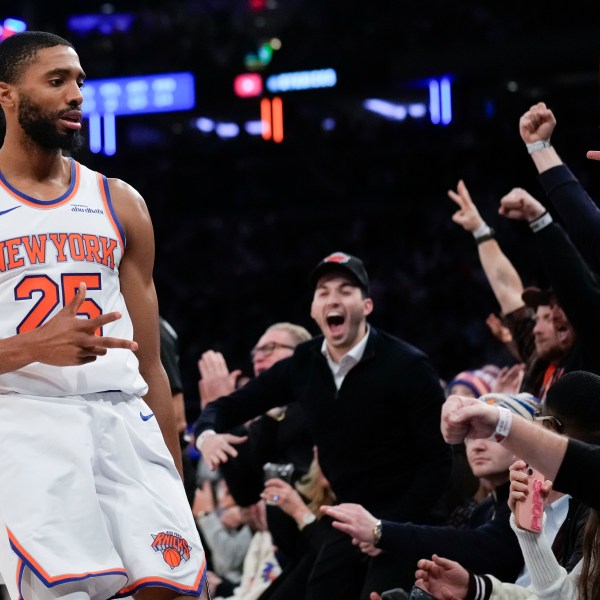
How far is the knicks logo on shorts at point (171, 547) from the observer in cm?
Result: 258

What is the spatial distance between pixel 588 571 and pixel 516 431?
27.7 inches

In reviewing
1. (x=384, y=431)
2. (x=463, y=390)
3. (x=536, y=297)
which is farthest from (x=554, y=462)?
(x=463, y=390)

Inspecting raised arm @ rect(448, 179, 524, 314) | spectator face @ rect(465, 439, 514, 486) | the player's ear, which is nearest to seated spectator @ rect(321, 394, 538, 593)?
spectator face @ rect(465, 439, 514, 486)

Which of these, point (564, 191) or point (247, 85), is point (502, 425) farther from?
point (247, 85)

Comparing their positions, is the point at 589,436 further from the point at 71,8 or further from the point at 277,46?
the point at 71,8

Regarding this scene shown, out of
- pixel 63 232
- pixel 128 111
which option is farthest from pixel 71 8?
pixel 63 232

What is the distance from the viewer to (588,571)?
9.48 ft

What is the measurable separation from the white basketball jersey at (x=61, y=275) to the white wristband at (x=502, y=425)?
918 millimetres

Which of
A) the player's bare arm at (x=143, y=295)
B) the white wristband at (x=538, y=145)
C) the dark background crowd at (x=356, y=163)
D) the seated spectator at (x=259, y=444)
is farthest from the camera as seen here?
the dark background crowd at (x=356, y=163)

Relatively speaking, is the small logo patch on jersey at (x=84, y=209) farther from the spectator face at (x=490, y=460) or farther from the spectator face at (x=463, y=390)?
the spectator face at (x=463, y=390)

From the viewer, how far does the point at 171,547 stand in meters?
2.60

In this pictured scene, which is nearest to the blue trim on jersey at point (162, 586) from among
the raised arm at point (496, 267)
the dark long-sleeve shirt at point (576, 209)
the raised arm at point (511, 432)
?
the raised arm at point (511, 432)

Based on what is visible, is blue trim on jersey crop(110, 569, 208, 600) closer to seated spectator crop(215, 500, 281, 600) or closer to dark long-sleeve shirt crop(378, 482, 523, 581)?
dark long-sleeve shirt crop(378, 482, 523, 581)

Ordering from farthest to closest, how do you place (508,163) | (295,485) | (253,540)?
(508,163), (253,540), (295,485)
